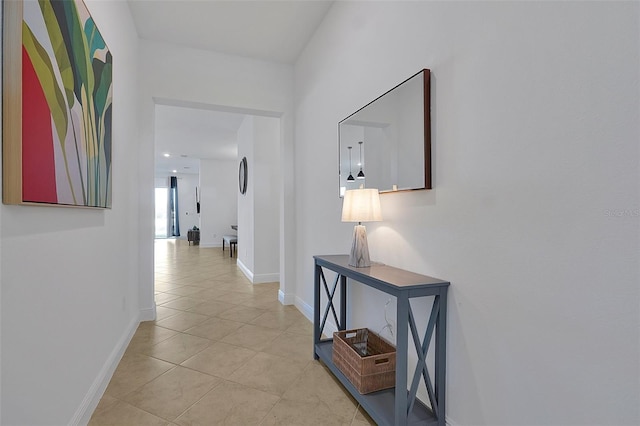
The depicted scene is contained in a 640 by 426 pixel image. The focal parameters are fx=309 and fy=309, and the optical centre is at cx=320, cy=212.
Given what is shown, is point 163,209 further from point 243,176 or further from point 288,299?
point 288,299

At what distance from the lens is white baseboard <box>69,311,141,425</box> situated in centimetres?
154

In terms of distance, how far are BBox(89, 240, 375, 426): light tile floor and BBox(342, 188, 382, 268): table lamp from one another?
838mm

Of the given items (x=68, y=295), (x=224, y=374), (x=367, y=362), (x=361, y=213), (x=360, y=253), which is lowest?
(x=224, y=374)

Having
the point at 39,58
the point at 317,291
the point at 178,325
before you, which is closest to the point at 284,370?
the point at 317,291

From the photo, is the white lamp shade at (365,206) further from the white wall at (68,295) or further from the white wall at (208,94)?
the white wall at (208,94)

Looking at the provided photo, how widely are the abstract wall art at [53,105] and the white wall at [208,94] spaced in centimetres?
136

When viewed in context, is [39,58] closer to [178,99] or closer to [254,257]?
[178,99]

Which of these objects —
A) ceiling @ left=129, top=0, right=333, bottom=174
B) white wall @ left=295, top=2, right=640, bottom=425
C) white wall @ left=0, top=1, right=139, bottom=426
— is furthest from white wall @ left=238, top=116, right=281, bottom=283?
white wall @ left=295, top=2, right=640, bottom=425

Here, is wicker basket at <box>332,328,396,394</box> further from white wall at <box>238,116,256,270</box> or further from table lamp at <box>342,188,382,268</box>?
white wall at <box>238,116,256,270</box>

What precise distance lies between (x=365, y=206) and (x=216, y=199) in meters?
8.94

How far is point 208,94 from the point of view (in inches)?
133

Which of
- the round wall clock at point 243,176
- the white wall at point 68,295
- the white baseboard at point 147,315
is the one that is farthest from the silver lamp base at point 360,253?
the round wall clock at point 243,176

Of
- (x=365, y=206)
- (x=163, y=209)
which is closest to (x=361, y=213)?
(x=365, y=206)

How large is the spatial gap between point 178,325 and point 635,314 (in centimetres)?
326
